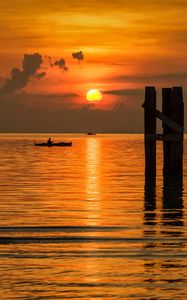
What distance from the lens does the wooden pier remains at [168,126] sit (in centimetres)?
3478

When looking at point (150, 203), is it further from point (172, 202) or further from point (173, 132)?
point (173, 132)

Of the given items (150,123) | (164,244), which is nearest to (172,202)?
(150,123)

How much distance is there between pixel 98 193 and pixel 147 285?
19.5 m

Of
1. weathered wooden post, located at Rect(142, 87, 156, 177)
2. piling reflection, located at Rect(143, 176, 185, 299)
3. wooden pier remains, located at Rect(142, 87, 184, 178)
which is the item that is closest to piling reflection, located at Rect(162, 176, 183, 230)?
piling reflection, located at Rect(143, 176, 185, 299)

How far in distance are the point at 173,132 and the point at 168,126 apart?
0.32 m

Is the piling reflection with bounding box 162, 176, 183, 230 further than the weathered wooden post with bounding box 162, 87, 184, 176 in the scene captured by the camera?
No

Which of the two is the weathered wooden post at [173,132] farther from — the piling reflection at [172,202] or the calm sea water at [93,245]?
the calm sea water at [93,245]

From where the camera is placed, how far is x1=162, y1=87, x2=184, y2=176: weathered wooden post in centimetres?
3459

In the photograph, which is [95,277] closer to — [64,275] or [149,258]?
[64,275]

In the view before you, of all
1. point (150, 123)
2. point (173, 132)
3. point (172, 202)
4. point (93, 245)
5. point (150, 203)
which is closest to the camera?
point (93, 245)

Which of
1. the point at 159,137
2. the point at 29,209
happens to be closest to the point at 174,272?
the point at 29,209

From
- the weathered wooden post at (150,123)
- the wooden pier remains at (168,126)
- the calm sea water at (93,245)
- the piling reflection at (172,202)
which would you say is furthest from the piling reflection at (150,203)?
the weathered wooden post at (150,123)

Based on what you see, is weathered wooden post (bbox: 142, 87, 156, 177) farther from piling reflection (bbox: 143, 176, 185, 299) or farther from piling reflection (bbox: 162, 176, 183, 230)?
piling reflection (bbox: 143, 176, 185, 299)

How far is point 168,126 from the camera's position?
35469 millimetres
